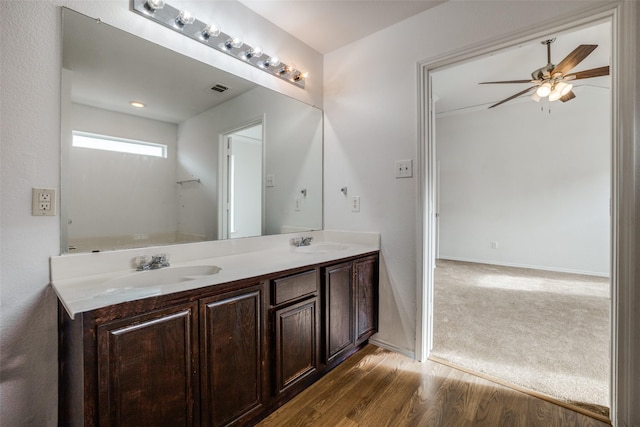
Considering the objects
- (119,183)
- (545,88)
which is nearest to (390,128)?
(119,183)

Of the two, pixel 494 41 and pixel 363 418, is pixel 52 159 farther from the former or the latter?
pixel 494 41

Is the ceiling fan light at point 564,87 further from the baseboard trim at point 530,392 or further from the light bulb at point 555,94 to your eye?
the baseboard trim at point 530,392

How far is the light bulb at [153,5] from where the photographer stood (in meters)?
1.42

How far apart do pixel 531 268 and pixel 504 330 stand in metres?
2.94

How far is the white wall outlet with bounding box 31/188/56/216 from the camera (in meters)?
1.14

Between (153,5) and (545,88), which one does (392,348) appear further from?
(545,88)

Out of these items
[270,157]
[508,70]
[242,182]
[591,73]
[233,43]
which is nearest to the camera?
[233,43]

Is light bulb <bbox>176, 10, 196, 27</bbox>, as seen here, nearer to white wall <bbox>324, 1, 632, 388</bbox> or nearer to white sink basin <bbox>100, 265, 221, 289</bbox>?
white wall <bbox>324, 1, 632, 388</bbox>

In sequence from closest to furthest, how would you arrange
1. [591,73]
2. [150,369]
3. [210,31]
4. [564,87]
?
[150,369]
[210,31]
[591,73]
[564,87]

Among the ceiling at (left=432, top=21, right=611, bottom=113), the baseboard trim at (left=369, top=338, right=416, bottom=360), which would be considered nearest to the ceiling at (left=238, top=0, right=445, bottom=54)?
the ceiling at (left=432, top=21, right=611, bottom=113)

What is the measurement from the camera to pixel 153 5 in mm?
1427

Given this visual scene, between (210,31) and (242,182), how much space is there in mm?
932

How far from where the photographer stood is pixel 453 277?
4.14m

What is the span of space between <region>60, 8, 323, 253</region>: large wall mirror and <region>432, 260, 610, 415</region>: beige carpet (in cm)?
166
